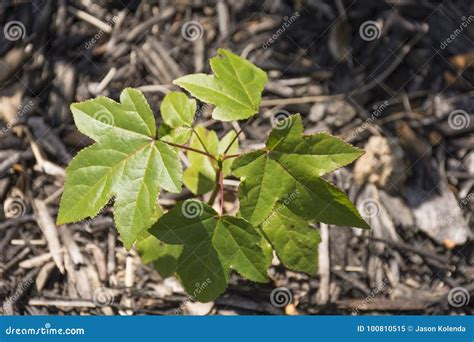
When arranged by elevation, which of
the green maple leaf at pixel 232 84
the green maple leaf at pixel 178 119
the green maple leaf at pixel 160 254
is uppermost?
the green maple leaf at pixel 232 84

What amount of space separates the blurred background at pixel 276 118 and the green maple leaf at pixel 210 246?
0.97 metres

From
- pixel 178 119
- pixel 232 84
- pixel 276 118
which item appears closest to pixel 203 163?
pixel 178 119

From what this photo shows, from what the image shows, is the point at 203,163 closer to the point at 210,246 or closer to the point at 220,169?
the point at 220,169

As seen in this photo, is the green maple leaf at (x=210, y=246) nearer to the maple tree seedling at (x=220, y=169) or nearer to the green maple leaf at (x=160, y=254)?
the maple tree seedling at (x=220, y=169)

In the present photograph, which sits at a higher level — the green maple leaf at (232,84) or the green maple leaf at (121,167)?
the green maple leaf at (232,84)

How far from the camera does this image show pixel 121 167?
235 cm

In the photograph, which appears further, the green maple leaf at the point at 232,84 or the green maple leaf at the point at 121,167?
the green maple leaf at the point at 232,84

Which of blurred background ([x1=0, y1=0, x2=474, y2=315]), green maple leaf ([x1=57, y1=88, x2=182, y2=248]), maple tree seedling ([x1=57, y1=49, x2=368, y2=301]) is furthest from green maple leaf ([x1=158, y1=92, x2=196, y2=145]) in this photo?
blurred background ([x1=0, y1=0, x2=474, y2=315])

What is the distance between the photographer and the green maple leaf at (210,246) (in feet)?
7.79

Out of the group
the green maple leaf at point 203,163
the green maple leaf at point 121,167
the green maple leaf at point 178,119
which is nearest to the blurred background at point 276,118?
the green maple leaf at point 203,163

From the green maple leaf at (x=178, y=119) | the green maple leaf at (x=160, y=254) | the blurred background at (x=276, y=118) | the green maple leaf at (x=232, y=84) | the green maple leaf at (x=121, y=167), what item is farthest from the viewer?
the blurred background at (x=276, y=118)

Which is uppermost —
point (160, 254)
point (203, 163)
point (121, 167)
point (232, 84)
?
point (232, 84)

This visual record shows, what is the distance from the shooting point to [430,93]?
3.62 m

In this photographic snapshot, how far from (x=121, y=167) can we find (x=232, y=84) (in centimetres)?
56
